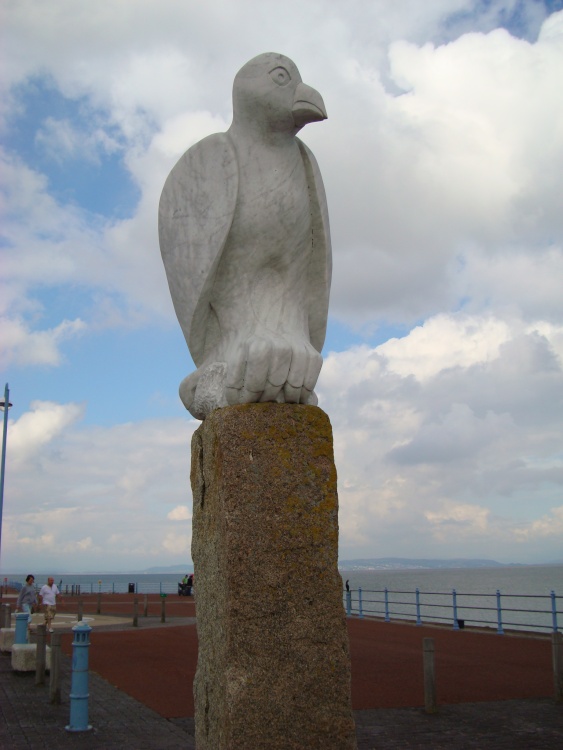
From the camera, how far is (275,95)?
14.7ft

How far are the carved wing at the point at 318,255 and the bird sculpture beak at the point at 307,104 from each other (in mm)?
328

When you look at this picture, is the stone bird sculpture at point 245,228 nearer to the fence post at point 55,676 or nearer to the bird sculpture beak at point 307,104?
the bird sculpture beak at point 307,104

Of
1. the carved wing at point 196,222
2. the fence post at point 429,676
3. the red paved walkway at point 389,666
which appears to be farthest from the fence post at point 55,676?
the carved wing at point 196,222

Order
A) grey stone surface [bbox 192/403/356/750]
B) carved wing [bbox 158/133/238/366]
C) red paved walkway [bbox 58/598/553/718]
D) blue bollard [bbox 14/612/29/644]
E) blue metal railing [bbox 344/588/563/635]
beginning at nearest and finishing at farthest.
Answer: grey stone surface [bbox 192/403/356/750], carved wing [bbox 158/133/238/366], red paved walkway [bbox 58/598/553/718], blue bollard [bbox 14/612/29/644], blue metal railing [bbox 344/588/563/635]

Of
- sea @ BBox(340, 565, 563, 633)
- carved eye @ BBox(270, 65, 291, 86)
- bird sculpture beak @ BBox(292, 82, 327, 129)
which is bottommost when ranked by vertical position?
sea @ BBox(340, 565, 563, 633)

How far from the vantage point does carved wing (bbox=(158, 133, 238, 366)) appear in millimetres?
4469

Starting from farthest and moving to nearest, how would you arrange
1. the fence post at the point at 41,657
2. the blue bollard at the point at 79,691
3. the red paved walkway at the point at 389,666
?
the fence post at the point at 41,657, the red paved walkway at the point at 389,666, the blue bollard at the point at 79,691

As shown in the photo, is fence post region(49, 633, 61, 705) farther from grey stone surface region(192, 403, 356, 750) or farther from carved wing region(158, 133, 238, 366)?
carved wing region(158, 133, 238, 366)

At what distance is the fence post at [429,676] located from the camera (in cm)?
799

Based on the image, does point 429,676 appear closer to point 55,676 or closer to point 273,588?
point 55,676

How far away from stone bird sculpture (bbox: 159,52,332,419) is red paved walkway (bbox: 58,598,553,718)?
529 cm

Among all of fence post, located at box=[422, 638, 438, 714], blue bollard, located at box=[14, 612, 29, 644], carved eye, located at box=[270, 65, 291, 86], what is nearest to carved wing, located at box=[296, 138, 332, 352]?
carved eye, located at box=[270, 65, 291, 86]

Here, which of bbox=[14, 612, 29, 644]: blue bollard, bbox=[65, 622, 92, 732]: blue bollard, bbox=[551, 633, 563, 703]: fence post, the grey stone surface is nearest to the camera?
the grey stone surface

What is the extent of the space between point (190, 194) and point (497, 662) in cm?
966
